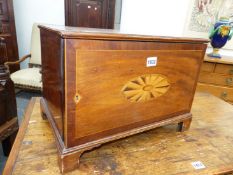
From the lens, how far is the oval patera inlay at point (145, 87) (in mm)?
649

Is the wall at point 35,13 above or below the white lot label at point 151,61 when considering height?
above

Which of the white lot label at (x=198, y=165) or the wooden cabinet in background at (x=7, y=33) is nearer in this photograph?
the white lot label at (x=198, y=165)

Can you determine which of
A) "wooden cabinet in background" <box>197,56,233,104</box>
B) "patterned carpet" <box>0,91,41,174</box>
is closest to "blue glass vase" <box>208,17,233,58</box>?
"wooden cabinet in background" <box>197,56,233,104</box>

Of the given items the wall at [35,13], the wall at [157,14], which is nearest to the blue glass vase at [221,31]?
the wall at [157,14]

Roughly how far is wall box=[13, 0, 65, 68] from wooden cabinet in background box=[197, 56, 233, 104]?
1867 mm

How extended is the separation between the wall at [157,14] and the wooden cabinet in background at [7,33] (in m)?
1.36

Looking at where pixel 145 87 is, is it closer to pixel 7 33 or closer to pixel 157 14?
pixel 157 14

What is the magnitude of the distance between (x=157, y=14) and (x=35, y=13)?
1596 millimetres

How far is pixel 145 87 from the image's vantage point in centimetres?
68

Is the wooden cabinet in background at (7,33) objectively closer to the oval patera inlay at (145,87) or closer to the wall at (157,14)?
the wall at (157,14)

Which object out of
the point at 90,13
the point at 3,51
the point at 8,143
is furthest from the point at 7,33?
the point at 8,143

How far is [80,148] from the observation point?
1.98 ft

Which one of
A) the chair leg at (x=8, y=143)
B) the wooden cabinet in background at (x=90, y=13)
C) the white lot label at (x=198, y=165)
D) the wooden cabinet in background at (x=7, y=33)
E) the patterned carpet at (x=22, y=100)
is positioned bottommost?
the patterned carpet at (x=22, y=100)

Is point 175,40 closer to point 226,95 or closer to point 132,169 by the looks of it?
point 132,169
